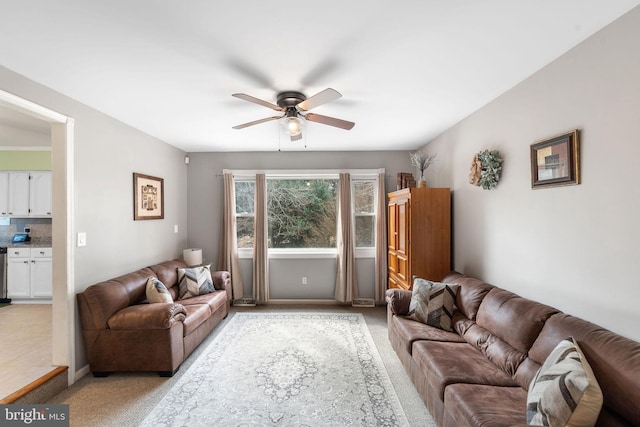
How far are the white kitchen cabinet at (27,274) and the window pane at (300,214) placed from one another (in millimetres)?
3527

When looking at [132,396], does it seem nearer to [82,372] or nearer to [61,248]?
[82,372]

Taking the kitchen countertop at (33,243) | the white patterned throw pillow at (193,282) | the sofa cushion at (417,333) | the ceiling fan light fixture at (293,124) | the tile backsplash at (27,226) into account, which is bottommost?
the sofa cushion at (417,333)

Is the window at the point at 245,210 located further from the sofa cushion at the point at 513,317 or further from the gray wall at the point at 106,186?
the sofa cushion at the point at 513,317

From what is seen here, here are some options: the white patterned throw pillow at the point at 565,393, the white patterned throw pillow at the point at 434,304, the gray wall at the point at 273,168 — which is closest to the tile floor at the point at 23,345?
Result: the gray wall at the point at 273,168

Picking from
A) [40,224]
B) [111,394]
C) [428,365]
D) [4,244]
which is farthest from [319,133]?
[4,244]

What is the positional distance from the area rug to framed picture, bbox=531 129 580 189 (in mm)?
2075

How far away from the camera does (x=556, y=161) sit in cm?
205

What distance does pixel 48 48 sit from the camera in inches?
73.9

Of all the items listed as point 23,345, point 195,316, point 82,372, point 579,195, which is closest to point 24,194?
point 23,345

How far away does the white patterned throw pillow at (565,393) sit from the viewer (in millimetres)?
1299

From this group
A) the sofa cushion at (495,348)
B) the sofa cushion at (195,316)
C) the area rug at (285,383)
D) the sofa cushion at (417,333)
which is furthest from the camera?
the sofa cushion at (195,316)

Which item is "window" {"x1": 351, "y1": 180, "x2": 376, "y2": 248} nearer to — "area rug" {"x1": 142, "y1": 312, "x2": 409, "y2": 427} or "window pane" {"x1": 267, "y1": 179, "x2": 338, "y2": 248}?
"window pane" {"x1": 267, "y1": 179, "x2": 338, "y2": 248}

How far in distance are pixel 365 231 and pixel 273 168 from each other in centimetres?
194

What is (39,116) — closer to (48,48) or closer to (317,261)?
(48,48)
